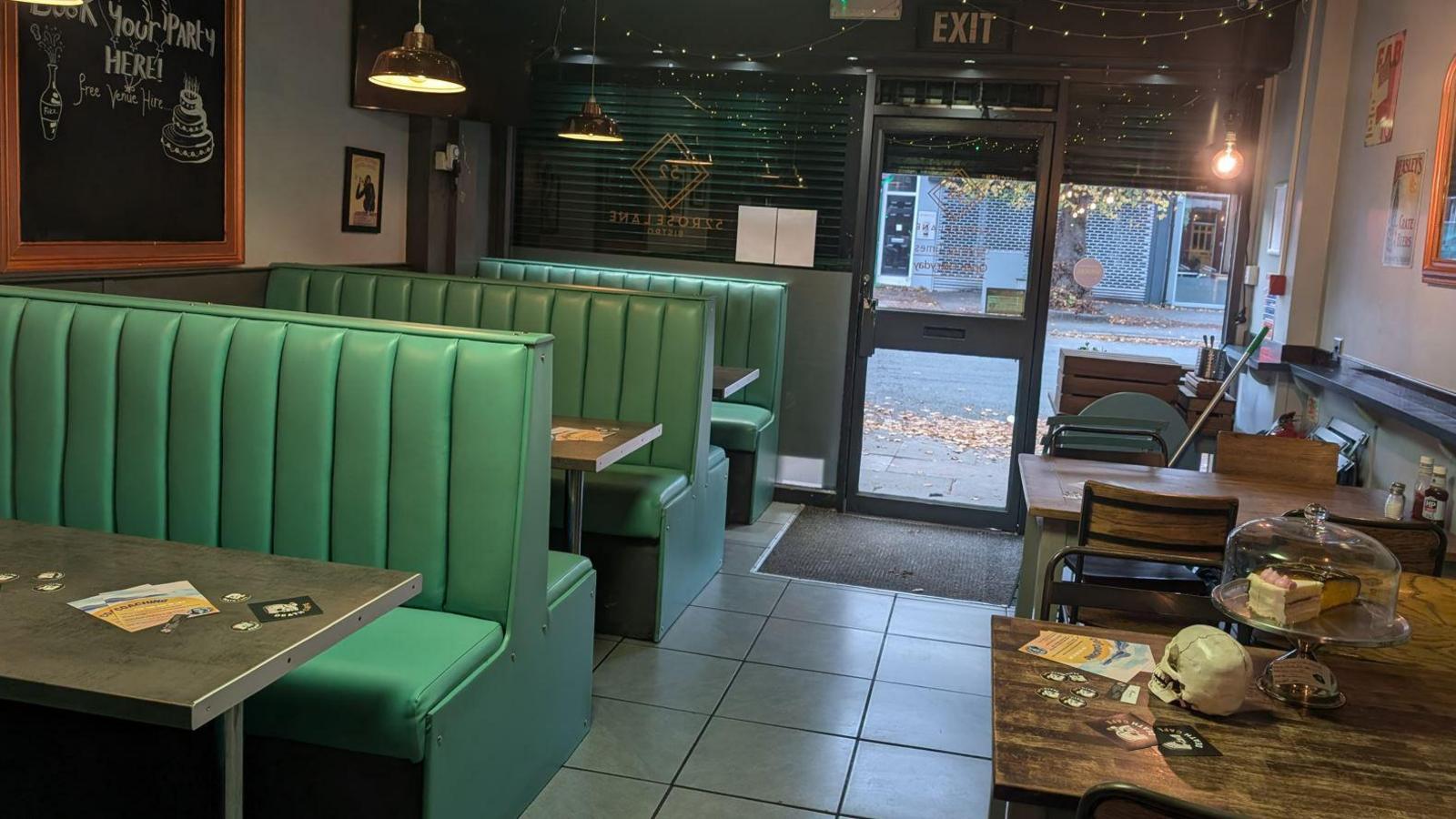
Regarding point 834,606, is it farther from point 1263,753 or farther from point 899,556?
point 1263,753

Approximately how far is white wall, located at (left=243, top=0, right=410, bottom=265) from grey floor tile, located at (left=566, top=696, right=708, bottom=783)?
270cm

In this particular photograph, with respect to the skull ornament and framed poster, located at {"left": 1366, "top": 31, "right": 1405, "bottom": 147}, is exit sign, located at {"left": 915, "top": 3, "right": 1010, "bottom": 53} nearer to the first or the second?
framed poster, located at {"left": 1366, "top": 31, "right": 1405, "bottom": 147}

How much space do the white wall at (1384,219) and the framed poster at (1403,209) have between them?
0.04 metres

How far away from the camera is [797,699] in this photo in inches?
155

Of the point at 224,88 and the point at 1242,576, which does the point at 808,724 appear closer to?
the point at 1242,576

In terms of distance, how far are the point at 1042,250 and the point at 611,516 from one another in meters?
3.03

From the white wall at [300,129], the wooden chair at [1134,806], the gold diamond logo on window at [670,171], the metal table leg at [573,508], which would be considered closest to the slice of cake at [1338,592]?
the wooden chair at [1134,806]

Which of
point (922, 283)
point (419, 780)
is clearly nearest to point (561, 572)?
point (419, 780)

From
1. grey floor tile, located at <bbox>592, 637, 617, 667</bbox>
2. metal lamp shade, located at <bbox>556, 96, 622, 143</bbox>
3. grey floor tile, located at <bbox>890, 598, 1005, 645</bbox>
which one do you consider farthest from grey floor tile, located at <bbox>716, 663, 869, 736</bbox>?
metal lamp shade, located at <bbox>556, 96, 622, 143</bbox>

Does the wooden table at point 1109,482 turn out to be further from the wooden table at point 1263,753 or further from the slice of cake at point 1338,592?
the wooden table at point 1263,753

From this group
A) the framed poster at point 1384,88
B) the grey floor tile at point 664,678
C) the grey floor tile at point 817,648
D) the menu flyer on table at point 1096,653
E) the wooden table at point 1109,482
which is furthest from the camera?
the framed poster at point 1384,88

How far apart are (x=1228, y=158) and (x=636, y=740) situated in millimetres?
4130

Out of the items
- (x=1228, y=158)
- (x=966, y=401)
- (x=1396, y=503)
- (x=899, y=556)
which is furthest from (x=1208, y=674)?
(x=966, y=401)

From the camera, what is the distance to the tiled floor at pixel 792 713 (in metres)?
3.25
